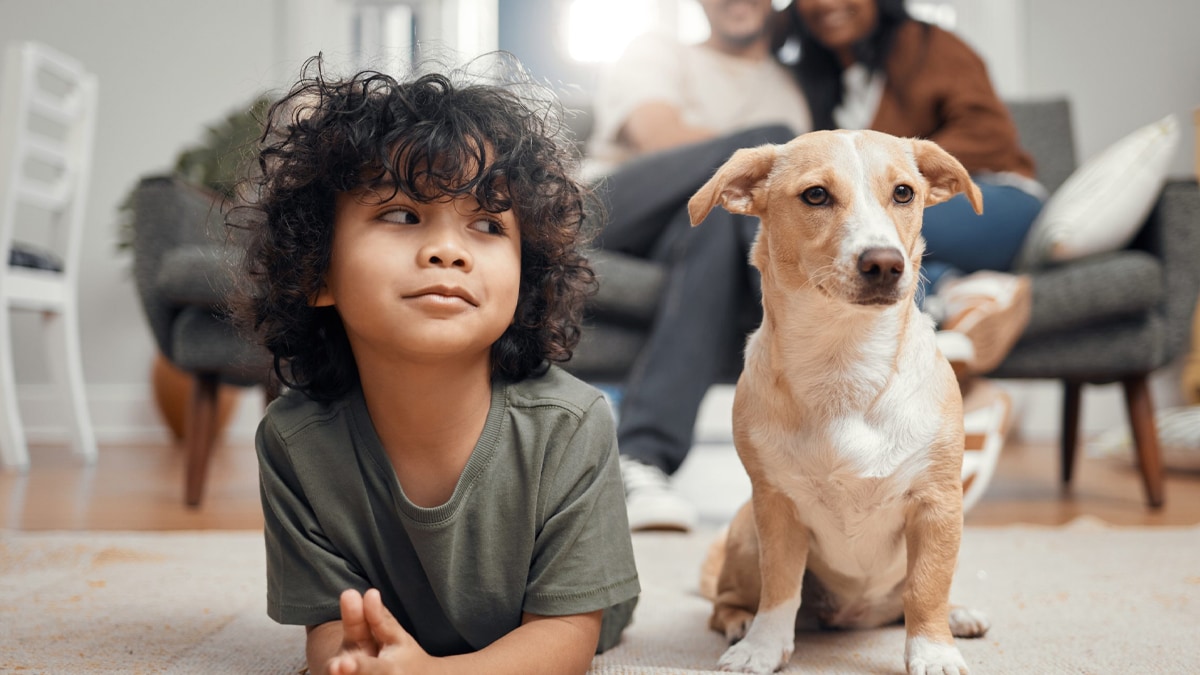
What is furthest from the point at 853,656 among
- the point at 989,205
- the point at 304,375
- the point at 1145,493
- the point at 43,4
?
the point at 43,4

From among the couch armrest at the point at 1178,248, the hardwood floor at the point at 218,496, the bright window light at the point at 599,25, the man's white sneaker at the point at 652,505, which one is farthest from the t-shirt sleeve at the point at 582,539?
the bright window light at the point at 599,25

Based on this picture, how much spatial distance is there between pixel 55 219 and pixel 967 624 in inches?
126

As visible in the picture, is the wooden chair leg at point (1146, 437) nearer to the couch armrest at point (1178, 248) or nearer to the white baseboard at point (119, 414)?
the couch armrest at point (1178, 248)

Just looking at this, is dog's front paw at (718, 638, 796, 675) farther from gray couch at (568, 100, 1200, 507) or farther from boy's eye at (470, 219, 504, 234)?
gray couch at (568, 100, 1200, 507)

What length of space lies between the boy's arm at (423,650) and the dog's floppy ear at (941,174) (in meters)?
0.50

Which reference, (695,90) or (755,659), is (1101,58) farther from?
(755,659)

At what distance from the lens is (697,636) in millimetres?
1025

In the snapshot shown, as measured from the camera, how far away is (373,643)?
0.70 meters

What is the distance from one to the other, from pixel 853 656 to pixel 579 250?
476mm

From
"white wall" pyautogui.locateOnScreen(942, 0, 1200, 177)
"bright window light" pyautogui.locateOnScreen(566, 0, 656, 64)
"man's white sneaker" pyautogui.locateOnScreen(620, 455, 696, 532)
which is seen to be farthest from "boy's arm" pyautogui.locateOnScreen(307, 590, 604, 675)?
"bright window light" pyautogui.locateOnScreen(566, 0, 656, 64)

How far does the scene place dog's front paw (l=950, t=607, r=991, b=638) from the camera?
99cm

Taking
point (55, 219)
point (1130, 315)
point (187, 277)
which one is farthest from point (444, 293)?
point (55, 219)

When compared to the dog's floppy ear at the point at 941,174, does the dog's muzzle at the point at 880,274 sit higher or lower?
lower

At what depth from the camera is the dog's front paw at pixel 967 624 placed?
99 cm
